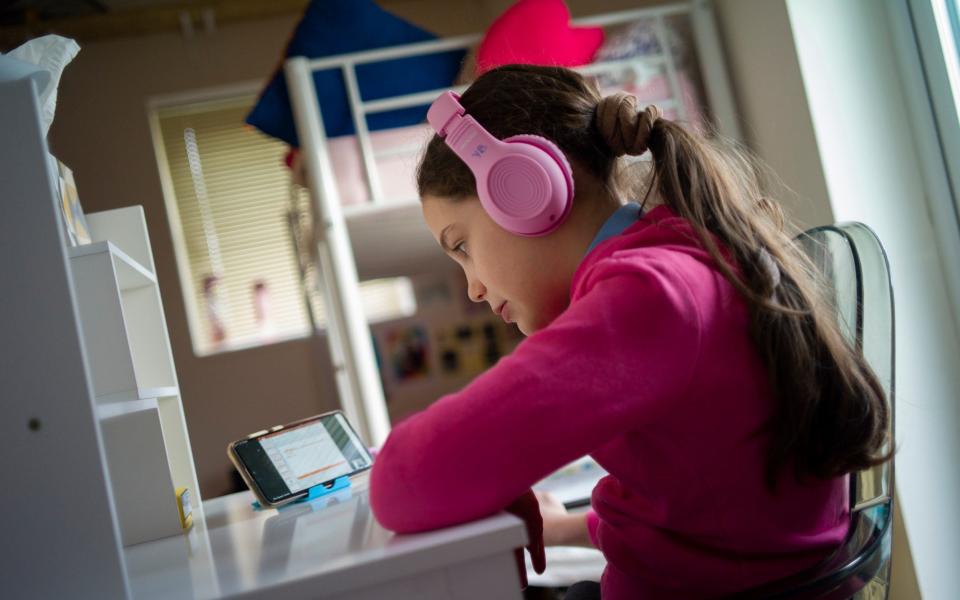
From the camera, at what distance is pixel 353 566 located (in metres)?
0.58

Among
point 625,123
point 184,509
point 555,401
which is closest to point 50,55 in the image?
point 184,509

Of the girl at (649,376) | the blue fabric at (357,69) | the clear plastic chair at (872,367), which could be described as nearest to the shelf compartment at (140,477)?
the girl at (649,376)

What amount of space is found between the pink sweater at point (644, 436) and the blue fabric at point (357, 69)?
4.61 feet

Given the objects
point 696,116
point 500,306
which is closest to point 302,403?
point 696,116

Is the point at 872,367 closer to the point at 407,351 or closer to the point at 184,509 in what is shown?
the point at 184,509

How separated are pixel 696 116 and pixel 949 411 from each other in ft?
2.65

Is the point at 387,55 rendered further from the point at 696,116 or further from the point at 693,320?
the point at 693,320

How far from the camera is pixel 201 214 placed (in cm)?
392

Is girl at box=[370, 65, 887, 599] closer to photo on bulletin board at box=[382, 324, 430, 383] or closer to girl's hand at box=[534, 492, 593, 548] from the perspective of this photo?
girl's hand at box=[534, 492, 593, 548]

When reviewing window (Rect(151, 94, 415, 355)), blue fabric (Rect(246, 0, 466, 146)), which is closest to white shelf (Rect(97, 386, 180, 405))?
blue fabric (Rect(246, 0, 466, 146))

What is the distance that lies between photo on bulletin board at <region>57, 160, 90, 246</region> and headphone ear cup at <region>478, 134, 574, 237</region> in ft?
1.86

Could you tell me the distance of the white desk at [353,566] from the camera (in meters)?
0.58

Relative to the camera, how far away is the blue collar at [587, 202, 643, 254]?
31.1 inches

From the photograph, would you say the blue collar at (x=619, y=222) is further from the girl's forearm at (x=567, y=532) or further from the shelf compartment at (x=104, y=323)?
the shelf compartment at (x=104, y=323)
